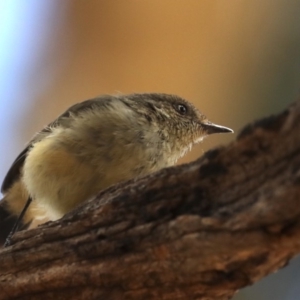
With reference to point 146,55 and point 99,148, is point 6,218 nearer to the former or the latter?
point 99,148

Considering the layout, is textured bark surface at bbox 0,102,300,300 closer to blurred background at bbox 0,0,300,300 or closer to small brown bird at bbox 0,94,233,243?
small brown bird at bbox 0,94,233,243

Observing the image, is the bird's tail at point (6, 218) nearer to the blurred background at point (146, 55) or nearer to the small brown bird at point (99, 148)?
the small brown bird at point (99, 148)

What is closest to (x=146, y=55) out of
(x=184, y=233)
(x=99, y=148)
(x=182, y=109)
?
(x=182, y=109)

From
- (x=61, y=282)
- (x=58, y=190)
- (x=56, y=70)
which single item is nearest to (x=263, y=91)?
(x=56, y=70)

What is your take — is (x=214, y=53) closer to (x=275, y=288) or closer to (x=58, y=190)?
(x=275, y=288)

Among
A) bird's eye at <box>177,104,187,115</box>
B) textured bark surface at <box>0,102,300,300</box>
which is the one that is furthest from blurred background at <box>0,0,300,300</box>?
textured bark surface at <box>0,102,300,300</box>
